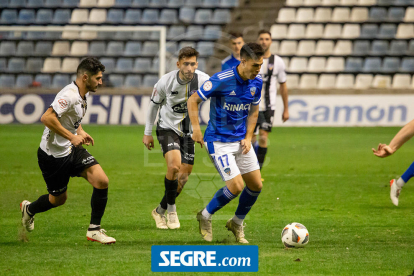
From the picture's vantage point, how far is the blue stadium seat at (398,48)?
18312 millimetres

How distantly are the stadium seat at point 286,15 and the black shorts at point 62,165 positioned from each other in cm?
1555

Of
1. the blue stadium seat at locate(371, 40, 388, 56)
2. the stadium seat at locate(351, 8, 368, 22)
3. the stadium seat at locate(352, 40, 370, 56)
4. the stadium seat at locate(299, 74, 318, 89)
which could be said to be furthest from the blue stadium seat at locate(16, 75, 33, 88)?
the blue stadium seat at locate(371, 40, 388, 56)

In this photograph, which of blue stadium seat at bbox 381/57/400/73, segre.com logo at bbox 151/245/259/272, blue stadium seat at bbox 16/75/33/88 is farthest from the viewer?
blue stadium seat at bbox 381/57/400/73

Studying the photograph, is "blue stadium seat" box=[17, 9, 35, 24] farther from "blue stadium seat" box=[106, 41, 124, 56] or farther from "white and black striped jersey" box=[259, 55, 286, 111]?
"white and black striped jersey" box=[259, 55, 286, 111]

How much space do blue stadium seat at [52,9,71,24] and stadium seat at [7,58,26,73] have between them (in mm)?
3858

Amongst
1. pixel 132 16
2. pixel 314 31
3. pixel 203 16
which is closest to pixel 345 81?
pixel 314 31

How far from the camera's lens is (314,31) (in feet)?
62.6

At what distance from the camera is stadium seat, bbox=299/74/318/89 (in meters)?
18.0

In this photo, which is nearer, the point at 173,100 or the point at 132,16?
A: the point at 173,100

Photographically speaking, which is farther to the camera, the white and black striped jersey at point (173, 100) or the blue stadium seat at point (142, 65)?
the blue stadium seat at point (142, 65)

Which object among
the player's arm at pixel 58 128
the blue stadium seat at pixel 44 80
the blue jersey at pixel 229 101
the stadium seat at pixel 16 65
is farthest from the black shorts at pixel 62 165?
the stadium seat at pixel 16 65

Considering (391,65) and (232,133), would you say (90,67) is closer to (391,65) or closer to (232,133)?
(232,133)

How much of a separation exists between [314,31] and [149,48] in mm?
5671

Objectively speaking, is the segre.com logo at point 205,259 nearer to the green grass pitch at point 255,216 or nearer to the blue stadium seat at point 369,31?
the green grass pitch at point 255,216
